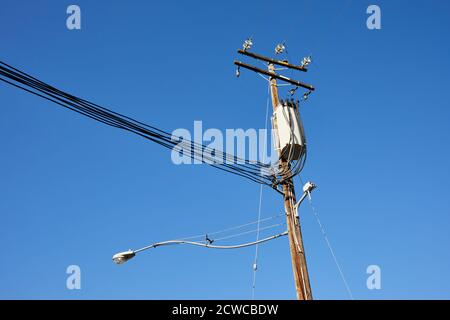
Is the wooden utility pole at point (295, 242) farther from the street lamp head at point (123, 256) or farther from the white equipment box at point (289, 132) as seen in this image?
the street lamp head at point (123, 256)

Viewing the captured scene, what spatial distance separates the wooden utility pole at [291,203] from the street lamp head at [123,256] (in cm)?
446

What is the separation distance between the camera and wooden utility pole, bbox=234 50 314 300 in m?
10.0

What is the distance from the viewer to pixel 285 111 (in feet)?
41.8

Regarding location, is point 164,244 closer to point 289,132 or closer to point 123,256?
point 123,256

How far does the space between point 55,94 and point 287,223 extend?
6.56 m

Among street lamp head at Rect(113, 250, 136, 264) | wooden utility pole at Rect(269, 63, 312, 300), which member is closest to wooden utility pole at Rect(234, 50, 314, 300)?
wooden utility pole at Rect(269, 63, 312, 300)

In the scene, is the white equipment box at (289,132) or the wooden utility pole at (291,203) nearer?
the wooden utility pole at (291,203)

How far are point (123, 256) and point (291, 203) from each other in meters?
4.94

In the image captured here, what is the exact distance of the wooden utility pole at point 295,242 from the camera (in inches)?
391

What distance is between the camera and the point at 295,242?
10617 mm

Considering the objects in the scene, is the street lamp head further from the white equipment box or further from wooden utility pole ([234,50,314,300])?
the white equipment box

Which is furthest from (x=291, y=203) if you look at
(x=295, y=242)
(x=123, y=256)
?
(x=123, y=256)

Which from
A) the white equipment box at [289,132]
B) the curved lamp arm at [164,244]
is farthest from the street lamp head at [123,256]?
the white equipment box at [289,132]
